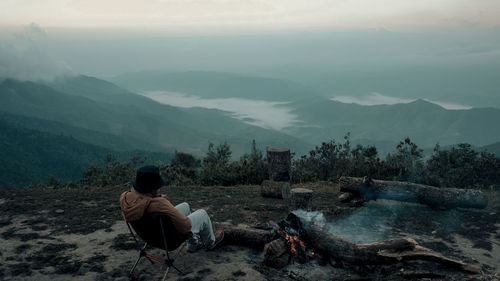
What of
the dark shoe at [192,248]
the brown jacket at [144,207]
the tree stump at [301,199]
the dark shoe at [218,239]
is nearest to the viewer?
the brown jacket at [144,207]

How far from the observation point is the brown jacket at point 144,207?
4633 mm

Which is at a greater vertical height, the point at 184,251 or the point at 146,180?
the point at 146,180

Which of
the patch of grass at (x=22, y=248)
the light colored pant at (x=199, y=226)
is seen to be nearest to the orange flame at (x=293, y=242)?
the light colored pant at (x=199, y=226)

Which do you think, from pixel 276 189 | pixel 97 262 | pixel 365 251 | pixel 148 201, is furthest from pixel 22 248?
pixel 276 189

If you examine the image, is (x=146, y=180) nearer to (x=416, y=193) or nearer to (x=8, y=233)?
(x=8, y=233)

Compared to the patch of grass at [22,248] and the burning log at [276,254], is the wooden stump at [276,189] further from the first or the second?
the patch of grass at [22,248]

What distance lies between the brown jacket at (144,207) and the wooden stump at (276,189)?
5.55 metres

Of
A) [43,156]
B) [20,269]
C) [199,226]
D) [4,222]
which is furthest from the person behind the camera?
[43,156]

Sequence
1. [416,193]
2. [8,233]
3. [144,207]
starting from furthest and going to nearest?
[416,193] < [8,233] < [144,207]

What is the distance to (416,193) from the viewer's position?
898cm

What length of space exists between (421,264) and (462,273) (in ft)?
Result: 1.84

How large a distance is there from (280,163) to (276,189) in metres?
0.77

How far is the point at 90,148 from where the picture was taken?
4970 inches

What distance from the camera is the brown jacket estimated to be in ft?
15.2
